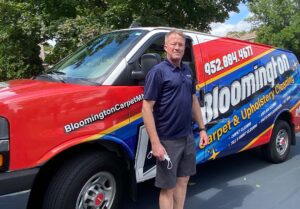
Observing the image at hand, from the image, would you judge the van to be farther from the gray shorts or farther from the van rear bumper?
the gray shorts

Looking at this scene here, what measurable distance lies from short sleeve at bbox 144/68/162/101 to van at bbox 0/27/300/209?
19.7 inches

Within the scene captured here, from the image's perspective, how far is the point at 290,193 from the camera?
5.27m

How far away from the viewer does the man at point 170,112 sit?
134 inches

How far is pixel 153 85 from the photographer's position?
3.40m

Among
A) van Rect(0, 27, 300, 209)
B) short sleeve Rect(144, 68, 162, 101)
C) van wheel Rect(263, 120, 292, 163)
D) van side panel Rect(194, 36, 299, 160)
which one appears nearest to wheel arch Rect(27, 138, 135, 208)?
van Rect(0, 27, 300, 209)

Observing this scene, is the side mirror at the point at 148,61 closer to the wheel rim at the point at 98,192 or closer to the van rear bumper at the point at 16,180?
the wheel rim at the point at 98,192

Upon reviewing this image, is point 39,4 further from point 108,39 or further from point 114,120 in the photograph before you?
point 114,120

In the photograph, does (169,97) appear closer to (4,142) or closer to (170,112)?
(170,112)

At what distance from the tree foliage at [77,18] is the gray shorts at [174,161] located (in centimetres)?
486

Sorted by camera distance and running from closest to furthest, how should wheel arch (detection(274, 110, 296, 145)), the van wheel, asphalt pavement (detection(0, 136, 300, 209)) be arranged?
asphalt pavement (detection(0, 136, 300, 209)) → the van wheel → wheel arch (detection(274, 110, 296, 145))

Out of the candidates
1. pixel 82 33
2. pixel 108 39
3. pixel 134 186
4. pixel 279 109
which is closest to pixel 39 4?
pixel 82 33

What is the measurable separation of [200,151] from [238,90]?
1134 millimetres

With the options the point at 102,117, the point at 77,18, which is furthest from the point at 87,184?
the point at 77,18

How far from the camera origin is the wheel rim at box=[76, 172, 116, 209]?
3.72 meters
